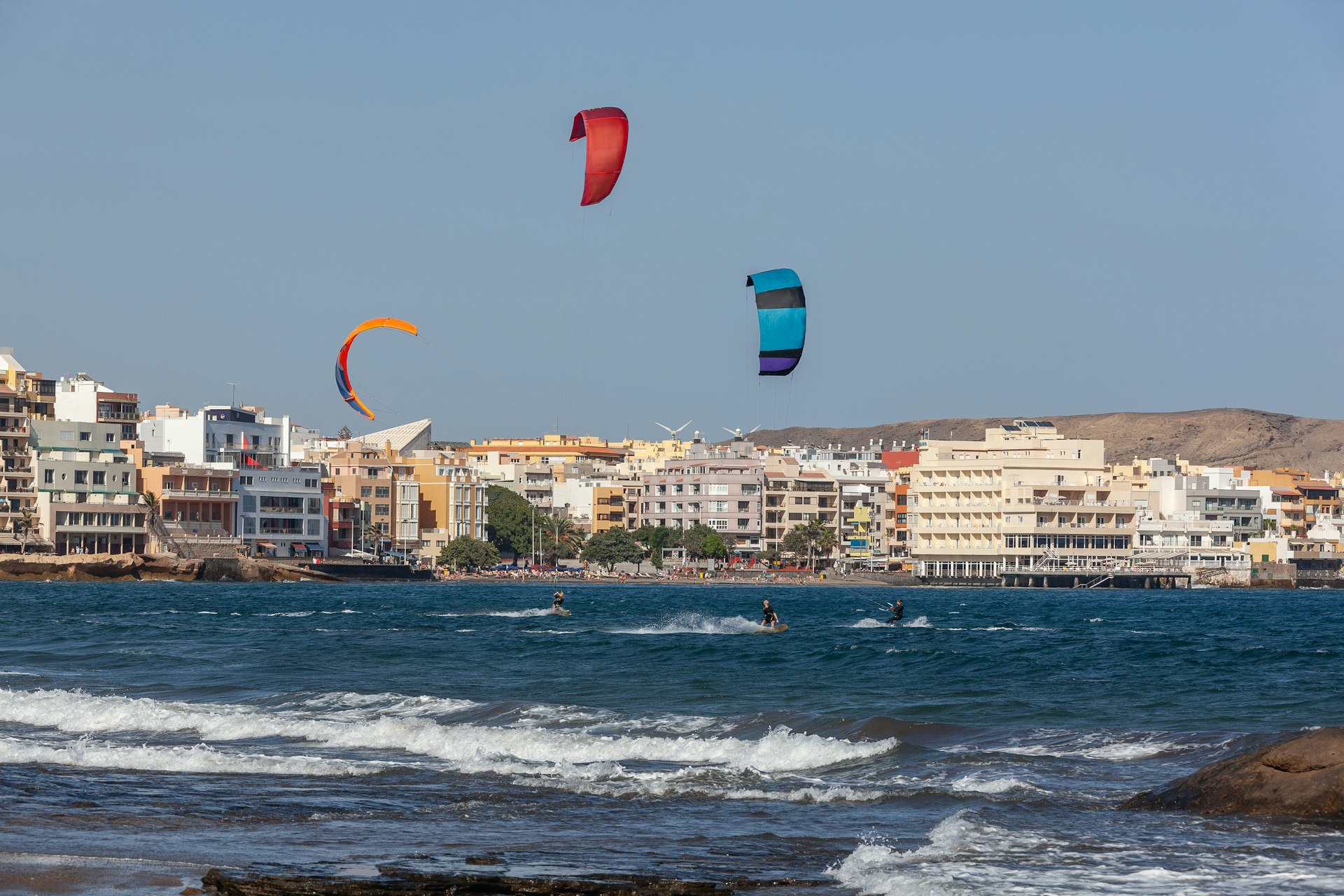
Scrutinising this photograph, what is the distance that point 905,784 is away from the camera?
18.2m

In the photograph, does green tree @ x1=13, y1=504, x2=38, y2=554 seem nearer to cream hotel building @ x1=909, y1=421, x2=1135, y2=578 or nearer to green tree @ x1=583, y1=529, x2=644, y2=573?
green tree @ x1=583, y1=529, x2=644, y2=573

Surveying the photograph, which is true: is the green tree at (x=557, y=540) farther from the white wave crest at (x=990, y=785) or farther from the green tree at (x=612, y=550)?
the white wave crest at (x=990, y=785)

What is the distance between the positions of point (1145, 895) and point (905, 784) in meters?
6.15

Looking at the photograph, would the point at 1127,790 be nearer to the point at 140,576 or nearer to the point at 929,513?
the point at 140,576

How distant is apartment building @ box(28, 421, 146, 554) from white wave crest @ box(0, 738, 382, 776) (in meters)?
98.6

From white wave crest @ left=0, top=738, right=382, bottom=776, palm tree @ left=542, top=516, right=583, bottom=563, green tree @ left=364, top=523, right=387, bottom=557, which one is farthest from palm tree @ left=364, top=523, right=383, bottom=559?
white wave crest @ left=0, top=738, right=382, bottom=776

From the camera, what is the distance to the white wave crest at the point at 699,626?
52844mm

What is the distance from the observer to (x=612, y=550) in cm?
14462

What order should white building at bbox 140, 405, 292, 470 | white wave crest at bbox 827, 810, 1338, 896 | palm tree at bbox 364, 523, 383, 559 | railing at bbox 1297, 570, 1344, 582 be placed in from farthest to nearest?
railing at bbox 1297, 570, 1344, 582, palm tree at bbox 364, 523, 383, 559, white building at bbox 140, 405, 292, 470, white wave crest at bbox 827, 810, 1338, 896

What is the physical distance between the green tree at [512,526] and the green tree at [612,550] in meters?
5.36

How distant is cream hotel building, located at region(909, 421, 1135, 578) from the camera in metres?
133

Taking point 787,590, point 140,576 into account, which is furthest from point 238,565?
point 787,590

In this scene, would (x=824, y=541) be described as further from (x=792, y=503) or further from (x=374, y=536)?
(x=374, y=536)

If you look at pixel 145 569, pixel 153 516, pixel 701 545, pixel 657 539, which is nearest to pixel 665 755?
pixel 145 569
